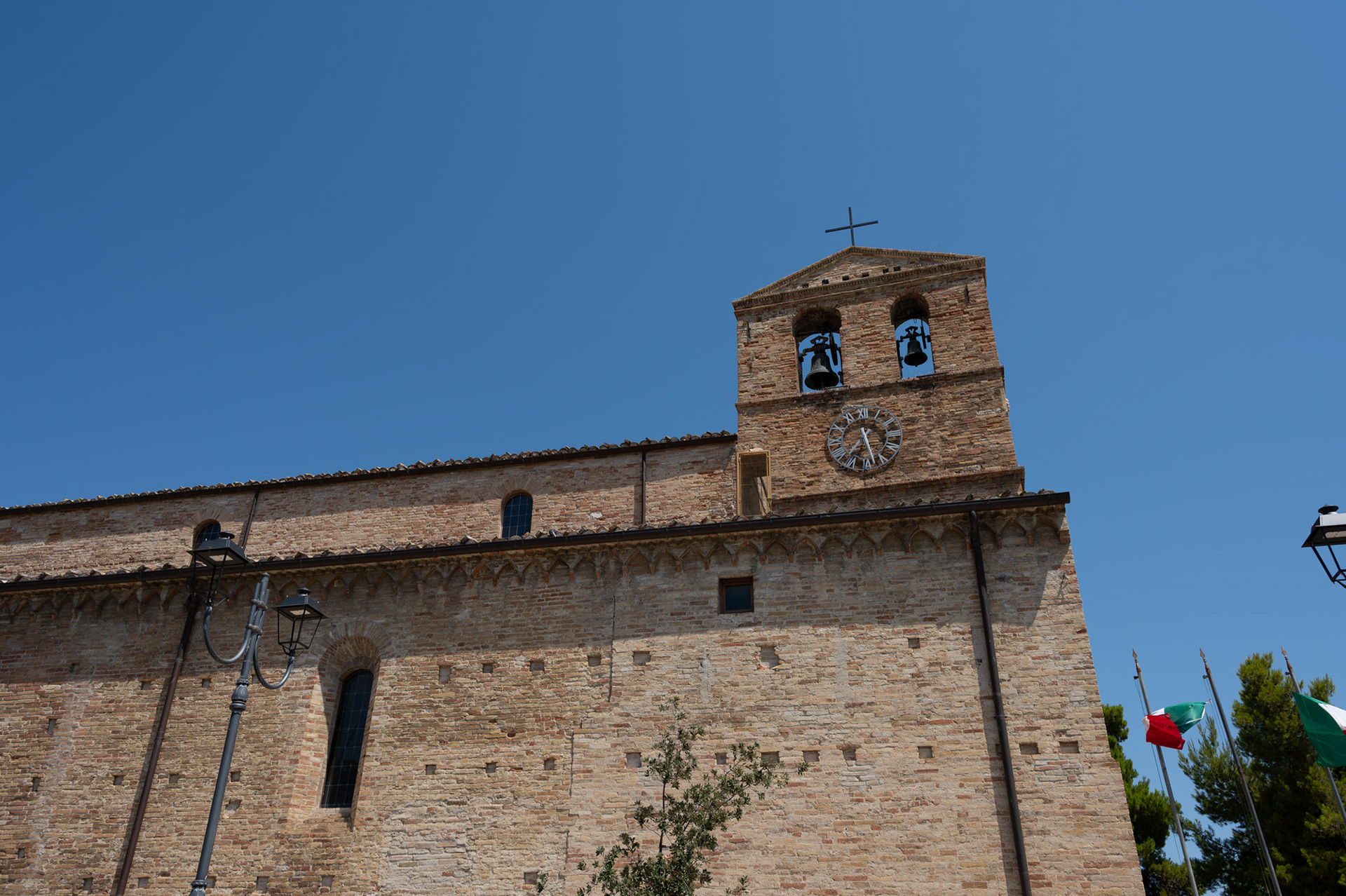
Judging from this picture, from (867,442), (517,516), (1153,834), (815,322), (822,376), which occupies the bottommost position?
(1153,834)

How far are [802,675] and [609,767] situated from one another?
2.86m

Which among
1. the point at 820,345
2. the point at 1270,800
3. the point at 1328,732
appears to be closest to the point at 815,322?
the point at 820,345

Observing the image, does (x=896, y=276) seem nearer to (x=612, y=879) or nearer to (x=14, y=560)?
(x=612, y=879)

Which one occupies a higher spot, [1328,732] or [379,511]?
[379,511]

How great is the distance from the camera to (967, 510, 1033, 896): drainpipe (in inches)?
384

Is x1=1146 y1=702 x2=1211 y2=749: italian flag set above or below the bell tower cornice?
below

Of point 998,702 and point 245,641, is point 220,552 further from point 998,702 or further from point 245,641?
point 998,702

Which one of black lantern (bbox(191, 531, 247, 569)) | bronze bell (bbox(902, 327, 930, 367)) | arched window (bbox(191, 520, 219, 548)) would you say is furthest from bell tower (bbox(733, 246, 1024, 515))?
arched window (bbox(191, 520, 219, 548))

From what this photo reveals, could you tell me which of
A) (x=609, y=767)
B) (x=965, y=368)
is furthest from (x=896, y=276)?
(x=609, y=767)

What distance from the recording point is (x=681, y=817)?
972 cm

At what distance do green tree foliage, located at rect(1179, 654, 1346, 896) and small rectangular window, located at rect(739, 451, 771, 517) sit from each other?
519 inches

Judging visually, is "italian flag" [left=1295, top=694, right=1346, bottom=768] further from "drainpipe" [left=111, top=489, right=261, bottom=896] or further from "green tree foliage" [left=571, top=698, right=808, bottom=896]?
"drainpipe" [left=111, top=489, right=261, bottom=896]

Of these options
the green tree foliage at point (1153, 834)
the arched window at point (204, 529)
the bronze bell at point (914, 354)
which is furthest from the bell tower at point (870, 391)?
the green tree foliage at point (1153, 834)

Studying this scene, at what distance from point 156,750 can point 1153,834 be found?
24.8m
